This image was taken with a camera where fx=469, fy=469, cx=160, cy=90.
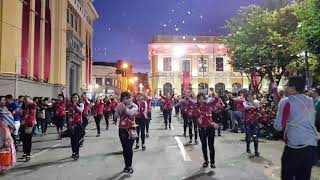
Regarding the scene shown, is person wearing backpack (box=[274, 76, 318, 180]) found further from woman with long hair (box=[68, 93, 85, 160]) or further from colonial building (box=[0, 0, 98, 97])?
colonial building (box=[0, 0, 98, 97])

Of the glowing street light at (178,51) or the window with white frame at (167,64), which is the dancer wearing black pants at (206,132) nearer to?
the glowing street light at (178,51)

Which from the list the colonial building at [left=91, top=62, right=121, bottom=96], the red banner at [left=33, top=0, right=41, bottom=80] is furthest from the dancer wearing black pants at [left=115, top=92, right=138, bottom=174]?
the colonial building at [left=91, top=62, right=121, bottom=96]

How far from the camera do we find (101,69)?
93562 mm

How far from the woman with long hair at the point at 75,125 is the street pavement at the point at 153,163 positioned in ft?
1.32

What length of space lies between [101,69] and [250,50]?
63321 mm

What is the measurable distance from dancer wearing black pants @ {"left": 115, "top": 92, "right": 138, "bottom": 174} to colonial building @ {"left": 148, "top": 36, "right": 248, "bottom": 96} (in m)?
69.3

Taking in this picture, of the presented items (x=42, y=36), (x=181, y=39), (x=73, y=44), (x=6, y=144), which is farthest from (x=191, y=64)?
(x=6, y=144)

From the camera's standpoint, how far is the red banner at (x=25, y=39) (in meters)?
29.8

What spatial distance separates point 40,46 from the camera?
3522cm

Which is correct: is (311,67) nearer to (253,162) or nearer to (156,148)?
(156,148)

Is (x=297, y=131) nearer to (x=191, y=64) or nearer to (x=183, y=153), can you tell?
(x=183, y=153)

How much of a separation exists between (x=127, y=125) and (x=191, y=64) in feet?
232

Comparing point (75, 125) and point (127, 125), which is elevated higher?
point (127, 125)

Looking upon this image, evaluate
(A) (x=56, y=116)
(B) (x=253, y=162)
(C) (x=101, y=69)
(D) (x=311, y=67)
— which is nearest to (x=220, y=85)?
(C) (x=101, y=69)
